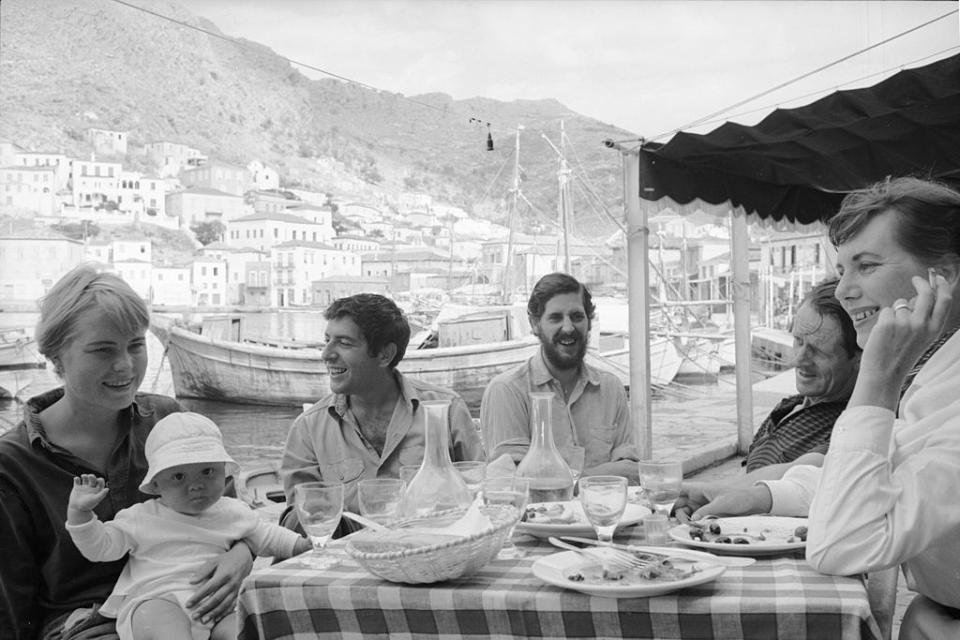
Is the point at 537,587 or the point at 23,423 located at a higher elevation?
the point at 23,423

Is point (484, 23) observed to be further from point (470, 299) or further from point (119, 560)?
point (119, 560)

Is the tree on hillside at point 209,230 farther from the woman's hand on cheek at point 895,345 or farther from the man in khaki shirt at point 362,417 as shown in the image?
the woman's hand on cheek at point 895,345

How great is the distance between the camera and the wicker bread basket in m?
1.21

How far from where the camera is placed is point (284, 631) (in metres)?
1.31

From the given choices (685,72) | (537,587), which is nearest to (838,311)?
(537,587)

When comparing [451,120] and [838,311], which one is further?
[451,120]

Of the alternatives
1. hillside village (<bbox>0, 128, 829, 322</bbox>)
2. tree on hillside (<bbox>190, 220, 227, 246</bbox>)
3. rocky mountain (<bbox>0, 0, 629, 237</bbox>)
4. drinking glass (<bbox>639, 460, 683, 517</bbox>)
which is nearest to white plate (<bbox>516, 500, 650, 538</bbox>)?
Result: drinking glass (<bbox>639, 460, 683, 517</bbox>)

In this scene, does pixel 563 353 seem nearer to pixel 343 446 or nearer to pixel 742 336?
pixel 343 446

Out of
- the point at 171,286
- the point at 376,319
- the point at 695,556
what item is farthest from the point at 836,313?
the point at 171,286

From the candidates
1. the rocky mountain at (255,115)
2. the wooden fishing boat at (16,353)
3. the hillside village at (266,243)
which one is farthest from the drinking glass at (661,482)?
the rocky mountain at (255,115)

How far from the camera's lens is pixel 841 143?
475 centimetres

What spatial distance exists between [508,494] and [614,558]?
238mm

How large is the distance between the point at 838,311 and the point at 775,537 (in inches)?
39.7

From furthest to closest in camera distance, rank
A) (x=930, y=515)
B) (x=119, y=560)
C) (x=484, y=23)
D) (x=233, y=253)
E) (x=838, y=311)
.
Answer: (x=484, y=23), (x=233, y=253), (x=838, y=311), (x=119, y=560), (x=930, y=515)
